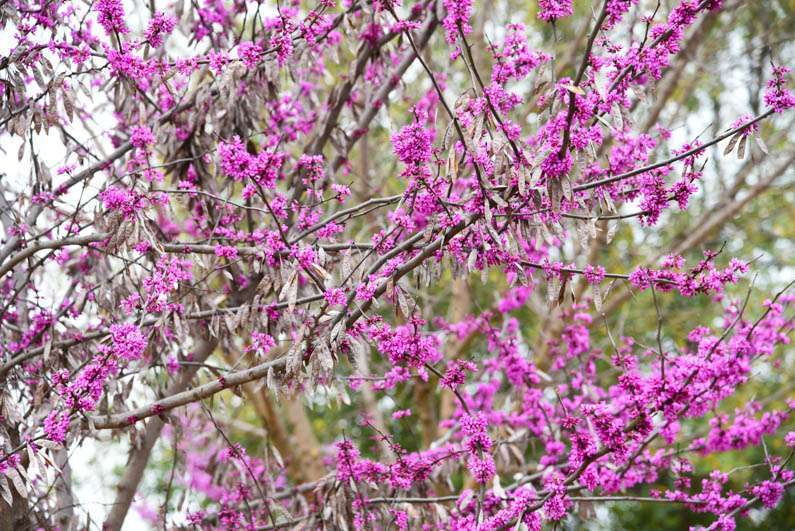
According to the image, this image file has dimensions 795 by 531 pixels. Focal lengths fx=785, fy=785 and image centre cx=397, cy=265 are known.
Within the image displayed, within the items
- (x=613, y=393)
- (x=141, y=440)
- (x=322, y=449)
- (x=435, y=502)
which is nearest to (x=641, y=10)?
(x=613, y=393)

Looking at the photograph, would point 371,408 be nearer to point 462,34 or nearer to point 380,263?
point 380,263

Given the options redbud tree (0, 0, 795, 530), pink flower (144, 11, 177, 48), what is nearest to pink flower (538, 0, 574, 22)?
redbud tree (0, 0, 795, 530)

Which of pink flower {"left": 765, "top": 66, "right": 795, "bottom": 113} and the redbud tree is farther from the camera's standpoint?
the redbud tree

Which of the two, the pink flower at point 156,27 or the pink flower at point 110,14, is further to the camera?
the pink flower at point 156,27

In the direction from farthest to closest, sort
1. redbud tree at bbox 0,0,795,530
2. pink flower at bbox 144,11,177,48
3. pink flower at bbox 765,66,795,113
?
pink flower at bbox 144,11,177,48 → redbud tree at bbox 0,0,795,530 → pink flower at bbox 765,66,795,113

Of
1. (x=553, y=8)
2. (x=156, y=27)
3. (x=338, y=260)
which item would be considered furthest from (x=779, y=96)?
(x=156, y=27)

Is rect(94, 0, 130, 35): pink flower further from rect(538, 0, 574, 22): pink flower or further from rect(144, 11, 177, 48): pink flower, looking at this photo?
rect(538, 0, 574, 22): pink flower

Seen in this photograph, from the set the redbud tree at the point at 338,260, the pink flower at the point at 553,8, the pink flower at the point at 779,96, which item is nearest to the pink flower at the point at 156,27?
the redbud tree at the point at 338,260

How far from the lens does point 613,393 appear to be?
14.6 feet

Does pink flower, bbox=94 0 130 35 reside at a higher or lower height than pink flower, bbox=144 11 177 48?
lower

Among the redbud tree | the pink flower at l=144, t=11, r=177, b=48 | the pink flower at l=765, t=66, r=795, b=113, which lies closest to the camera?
the pink flower at l=765, t=66, r=795, b=113

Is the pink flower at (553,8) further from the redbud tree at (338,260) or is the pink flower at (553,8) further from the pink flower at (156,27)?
the pink flower at (156,27)

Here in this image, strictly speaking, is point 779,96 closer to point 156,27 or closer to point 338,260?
point 338,260

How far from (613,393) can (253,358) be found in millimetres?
2311
